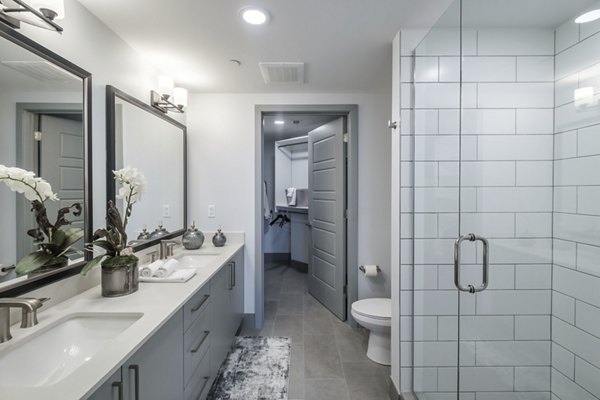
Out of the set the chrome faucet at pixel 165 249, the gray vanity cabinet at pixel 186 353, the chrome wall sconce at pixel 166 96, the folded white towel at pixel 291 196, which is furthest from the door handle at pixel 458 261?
the folded white towel at pixel 291 196

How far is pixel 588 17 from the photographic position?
1261mm

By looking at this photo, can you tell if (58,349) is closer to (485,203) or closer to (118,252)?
(118,252)

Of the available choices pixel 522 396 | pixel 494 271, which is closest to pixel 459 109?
pixel 494 271

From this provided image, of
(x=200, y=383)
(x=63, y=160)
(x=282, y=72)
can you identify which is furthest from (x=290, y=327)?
(x=282, y=72)

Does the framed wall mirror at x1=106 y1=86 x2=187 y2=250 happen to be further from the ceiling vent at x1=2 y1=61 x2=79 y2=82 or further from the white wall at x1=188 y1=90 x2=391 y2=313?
the ceiling vent at x1=2 y1=61 x2=79 y2=82

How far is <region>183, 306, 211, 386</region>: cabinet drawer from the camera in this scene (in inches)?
49.9

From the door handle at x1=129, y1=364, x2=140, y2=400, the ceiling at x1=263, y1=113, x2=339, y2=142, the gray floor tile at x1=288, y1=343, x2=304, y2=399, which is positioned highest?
the ceiling at x1=263, y1=113, x2=339, y2=142

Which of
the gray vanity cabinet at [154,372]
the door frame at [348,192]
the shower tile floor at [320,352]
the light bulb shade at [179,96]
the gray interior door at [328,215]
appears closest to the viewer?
the gray vanity cabinet at [154,372]

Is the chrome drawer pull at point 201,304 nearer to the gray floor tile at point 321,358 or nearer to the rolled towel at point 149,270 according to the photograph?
the rolled towel at point 149,270

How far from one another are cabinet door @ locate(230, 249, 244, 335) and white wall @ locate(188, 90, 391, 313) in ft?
0.33

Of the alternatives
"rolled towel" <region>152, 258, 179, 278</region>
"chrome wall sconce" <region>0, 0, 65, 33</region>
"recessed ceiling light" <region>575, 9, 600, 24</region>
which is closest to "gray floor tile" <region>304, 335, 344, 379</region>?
"rolled towel" <region>152, 258, 179, 278</region>

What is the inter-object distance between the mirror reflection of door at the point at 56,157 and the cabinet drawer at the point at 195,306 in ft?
2.00

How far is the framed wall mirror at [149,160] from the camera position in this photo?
5.13 feet

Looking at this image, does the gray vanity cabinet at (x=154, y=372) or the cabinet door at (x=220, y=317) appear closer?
the gray vanity cabinet at (x=154, y=372)
